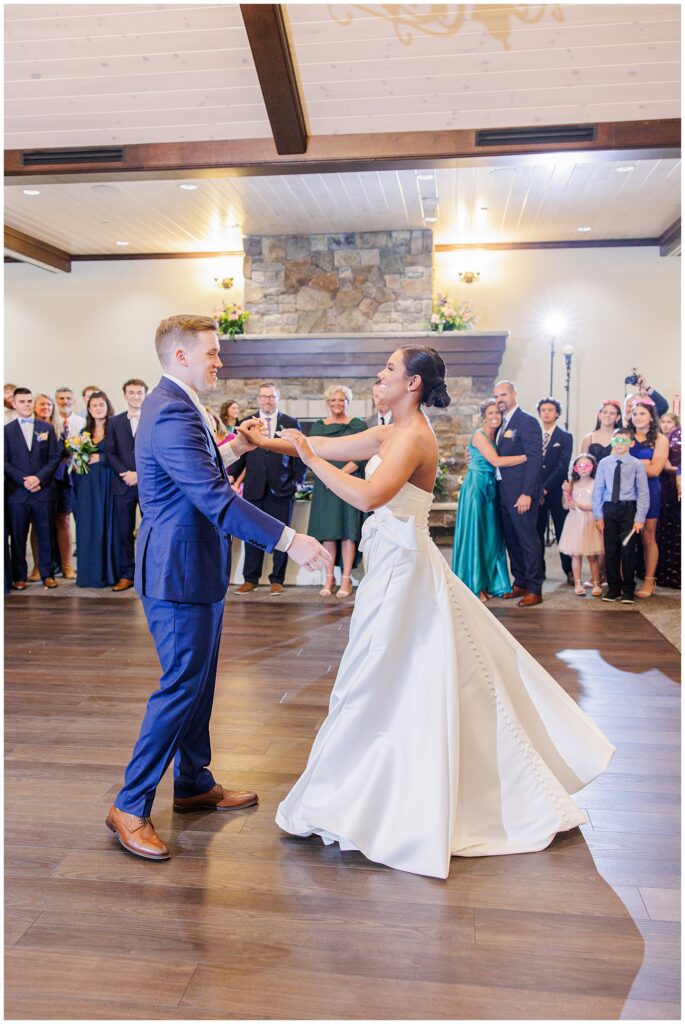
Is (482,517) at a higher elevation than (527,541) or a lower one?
higher

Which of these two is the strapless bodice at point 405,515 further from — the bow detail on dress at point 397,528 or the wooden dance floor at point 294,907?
the wooden dance floor at point 294,907

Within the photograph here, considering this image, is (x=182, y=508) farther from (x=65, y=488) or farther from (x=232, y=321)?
(x=232, y=321)

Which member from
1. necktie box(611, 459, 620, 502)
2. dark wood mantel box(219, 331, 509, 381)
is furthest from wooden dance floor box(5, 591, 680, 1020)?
dark wood mantel box(219, 331, 509, 381)

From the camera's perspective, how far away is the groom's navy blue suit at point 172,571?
233 centimetres

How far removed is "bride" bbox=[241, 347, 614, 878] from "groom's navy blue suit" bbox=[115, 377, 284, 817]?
1.19 ft

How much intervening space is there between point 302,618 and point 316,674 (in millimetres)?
1364

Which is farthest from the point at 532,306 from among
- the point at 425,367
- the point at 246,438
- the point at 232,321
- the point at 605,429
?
the point at 246,438

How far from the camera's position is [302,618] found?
5672 millimetres

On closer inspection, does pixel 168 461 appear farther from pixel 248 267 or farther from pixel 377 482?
pixel 248 267

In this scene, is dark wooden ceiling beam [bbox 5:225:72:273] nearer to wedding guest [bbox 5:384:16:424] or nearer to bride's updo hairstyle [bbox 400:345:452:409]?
wedding guest [bbox 5:384:16:424]

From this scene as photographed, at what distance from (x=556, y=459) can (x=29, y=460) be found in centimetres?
434

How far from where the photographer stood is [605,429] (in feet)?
22.2

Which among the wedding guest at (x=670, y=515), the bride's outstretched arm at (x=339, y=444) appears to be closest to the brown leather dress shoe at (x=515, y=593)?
the wedding guest at (x=670, y=515)

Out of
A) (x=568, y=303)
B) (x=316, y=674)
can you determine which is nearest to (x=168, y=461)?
(x=316, y=674)
